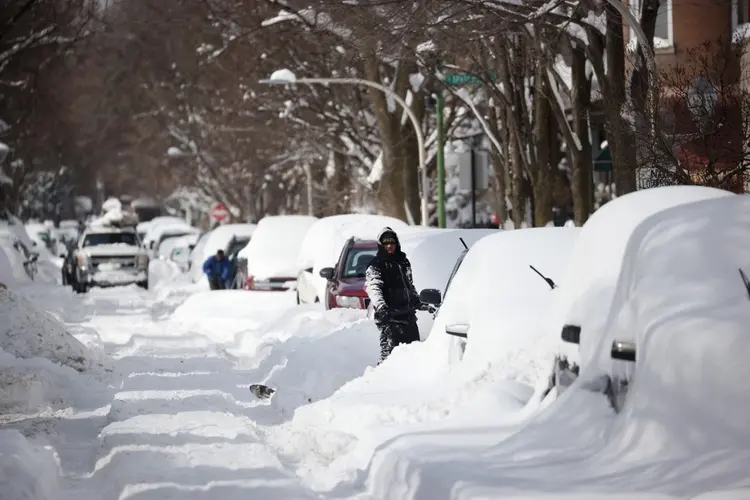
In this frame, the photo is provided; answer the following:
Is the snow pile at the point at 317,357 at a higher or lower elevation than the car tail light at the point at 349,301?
lower

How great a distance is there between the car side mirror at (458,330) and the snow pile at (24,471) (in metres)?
2.98

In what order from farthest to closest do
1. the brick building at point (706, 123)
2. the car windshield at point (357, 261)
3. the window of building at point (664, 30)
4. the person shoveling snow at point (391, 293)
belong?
the window of building at point (664, 30), the car windshield at point (357, 261), the brick building at point (706, 123), the person shoveling snow at point (391, 293)

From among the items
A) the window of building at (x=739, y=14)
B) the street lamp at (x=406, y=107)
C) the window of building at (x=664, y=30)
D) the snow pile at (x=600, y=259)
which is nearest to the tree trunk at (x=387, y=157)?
the street lamp at (x=406, y=107)

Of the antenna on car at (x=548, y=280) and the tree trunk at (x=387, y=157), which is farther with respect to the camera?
the tree trunk at (x=387, y=157)

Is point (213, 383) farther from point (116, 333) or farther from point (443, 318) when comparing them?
point (116, 333)

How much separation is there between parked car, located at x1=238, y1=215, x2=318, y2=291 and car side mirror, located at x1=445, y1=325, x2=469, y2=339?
1877cm

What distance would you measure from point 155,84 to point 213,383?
48.7 m

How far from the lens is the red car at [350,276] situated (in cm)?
2083

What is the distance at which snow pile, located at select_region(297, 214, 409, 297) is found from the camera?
24.7 m

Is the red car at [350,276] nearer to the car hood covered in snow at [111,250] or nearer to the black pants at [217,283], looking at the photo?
the black pants at [217,283]

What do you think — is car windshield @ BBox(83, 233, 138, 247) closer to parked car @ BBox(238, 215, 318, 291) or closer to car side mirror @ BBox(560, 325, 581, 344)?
parked car @ BBox(238, 215, 318, 291)

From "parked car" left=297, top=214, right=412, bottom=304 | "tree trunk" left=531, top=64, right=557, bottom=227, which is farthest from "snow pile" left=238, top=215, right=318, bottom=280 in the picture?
"tree trunk" left=531, top=64, right=557, bottom=227

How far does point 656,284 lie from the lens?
7.23 meters

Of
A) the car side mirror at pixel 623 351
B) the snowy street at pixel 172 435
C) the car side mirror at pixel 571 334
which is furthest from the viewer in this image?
the snowy street at pixel 172 435
